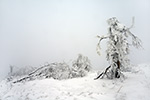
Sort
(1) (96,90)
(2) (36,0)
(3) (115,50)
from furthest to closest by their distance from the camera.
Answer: (2) (36,0)
(3) (115,50)
(1) (96,90)

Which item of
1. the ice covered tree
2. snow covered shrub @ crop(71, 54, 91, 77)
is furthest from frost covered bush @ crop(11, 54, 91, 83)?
the ice covered tree

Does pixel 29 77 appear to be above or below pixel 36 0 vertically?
below

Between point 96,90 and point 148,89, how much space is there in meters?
2.24

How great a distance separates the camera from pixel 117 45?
784 centimetres

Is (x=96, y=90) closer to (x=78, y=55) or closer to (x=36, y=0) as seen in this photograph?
(x=78, y=55)

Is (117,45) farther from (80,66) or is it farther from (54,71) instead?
(54,71)

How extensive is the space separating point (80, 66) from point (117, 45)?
3.89 m

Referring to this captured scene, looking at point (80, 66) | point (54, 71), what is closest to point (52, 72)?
point (54, 71)

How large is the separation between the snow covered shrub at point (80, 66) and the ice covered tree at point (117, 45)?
198cm

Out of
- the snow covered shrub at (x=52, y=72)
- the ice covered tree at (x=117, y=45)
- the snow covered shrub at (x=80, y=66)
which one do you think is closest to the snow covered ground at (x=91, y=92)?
the ice covered tree at (x=117, y=45)

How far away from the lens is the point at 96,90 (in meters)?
6.41

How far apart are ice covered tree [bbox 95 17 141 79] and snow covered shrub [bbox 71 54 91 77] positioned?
1980mm

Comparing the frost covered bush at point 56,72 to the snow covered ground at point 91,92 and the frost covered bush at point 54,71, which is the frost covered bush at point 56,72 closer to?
the frost covered bush at point 54,71


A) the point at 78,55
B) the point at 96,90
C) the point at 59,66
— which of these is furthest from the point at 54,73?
the point at 96,90
